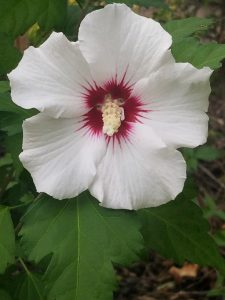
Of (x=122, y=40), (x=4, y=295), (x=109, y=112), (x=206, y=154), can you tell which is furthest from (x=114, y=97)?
(x=206, y=154)

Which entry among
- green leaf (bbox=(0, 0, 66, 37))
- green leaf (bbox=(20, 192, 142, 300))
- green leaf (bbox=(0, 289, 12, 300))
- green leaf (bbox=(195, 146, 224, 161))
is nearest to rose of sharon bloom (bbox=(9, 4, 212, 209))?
green leaf (bbox=(20, 192, 142, 300))

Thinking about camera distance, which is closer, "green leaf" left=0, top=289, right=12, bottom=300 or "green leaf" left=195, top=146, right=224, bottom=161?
"green leaf" left=0, top=289, right=12, bottom=300

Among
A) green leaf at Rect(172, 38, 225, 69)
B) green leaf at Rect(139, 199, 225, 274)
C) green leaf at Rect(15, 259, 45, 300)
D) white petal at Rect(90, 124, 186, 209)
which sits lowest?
green leaf at Rect(15, 259, 45, 300)

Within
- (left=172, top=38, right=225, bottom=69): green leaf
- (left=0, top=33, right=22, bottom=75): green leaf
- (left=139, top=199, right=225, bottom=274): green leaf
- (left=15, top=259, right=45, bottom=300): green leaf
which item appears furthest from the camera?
(left=15, top=259, right=45, bottom=300): green leaf

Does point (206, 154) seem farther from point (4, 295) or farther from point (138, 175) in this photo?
point (138, 175)

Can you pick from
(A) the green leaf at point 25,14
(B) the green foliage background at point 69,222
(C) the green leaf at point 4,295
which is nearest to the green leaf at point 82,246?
(B) the green foliage background at point 69,222

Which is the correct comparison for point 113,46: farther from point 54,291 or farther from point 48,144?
point 54,291

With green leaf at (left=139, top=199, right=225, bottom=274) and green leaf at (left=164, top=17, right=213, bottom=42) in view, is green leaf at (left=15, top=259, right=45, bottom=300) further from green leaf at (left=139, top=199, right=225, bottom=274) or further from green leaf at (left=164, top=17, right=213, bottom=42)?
green leaf at (left=164, top=17, right=213, bottom=42)
